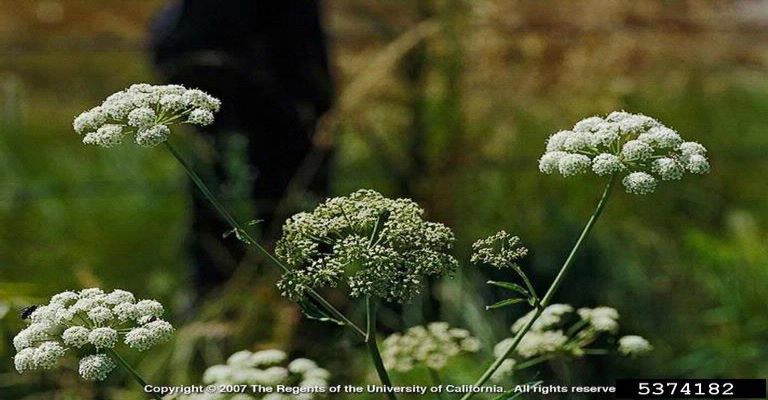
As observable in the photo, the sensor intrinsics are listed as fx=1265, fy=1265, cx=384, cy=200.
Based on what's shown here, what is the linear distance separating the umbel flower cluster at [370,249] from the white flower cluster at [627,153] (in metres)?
0.12

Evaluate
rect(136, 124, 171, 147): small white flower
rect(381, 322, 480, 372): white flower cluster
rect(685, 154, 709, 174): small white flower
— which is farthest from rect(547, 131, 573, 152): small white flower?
rect(381, 322, 480, 372): white flower cluster

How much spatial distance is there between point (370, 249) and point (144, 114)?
0.22 meters

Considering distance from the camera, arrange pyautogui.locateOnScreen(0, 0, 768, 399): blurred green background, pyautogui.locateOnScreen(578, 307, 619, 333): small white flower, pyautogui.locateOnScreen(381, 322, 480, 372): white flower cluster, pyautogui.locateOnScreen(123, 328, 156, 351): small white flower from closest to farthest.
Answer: pyautogui.locateOnScreen(123, 328, 156, 351): small white flower → pyautogui.locateOnScreen(578, 307, 619, 333): small white flower → pyautogui.locateOnScreen(381, 322, 480, 372): white flower cluster → pyautogui.locateOnScreen(0, 0, 768, 399): blurred green background

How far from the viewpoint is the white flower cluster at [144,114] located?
1.06 m

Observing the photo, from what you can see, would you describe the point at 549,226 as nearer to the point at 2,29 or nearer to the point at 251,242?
the point at 2,29

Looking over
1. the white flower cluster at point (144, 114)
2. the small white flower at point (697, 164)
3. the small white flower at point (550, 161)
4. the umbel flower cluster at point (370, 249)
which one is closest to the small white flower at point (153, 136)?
the white flower cluster at point (144, 114)

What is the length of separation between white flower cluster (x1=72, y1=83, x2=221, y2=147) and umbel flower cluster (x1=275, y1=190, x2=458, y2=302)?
0.13 metres

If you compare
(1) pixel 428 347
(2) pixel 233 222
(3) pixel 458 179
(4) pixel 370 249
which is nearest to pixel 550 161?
(4) pixel 370 249

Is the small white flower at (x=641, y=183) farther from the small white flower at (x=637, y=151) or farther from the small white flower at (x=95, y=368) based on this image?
the small white flower at (x=95, y=368)

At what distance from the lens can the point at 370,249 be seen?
1081mm

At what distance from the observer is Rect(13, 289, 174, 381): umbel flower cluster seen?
1.03 metres

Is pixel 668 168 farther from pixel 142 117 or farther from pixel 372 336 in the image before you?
pixel 142 117

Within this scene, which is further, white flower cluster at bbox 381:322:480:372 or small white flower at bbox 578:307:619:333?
white flower cluster at bbox 381:322:480:372

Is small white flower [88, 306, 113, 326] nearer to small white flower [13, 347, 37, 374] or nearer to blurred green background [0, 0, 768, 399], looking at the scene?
small white flower [13, 347, 37, 374]
